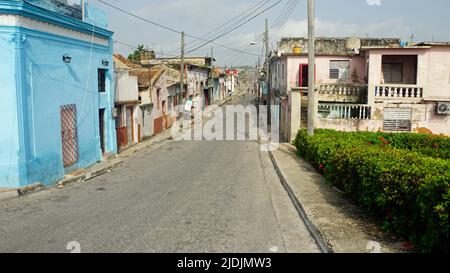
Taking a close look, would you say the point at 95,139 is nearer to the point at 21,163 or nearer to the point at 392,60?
the point at 21,163

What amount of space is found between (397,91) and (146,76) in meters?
15.8

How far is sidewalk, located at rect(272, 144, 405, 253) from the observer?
6.80 m

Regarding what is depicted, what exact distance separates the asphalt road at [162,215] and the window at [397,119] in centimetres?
928

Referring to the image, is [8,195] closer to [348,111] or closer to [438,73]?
[348,111]

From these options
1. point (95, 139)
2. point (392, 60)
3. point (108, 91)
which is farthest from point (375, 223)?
point (392, 60)

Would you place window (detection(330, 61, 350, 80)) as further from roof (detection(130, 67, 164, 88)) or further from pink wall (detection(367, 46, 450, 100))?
roof (detection(130, 67, 164, 88))

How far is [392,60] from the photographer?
24.1 meters

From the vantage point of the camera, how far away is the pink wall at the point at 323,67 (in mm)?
25984

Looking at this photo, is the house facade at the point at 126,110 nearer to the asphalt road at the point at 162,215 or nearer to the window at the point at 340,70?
the asphalt road at the point at 162,215

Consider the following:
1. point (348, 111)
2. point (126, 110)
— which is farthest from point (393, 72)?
point (126, 110)

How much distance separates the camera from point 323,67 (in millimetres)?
26531

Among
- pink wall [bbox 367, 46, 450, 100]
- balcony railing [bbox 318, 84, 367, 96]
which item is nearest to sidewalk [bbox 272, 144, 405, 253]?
balcony railing [bbox 318, 84, 367, 96]

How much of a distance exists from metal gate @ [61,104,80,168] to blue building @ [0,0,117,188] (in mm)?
33
